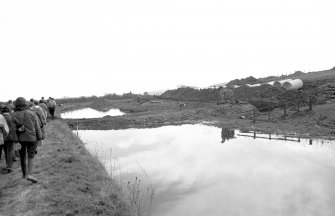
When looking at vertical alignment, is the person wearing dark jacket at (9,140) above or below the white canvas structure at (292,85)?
below

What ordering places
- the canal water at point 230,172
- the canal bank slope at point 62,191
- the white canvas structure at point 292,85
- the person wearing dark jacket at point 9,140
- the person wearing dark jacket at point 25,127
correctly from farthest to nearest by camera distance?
the white canvas structure at point 292,85
the person wearing dark jacket at point 9,140
the canal water at point 230,172
the person wearing dark jacket at point 25,127
the canal bank slope at point 62,191

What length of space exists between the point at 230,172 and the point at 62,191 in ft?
19.2

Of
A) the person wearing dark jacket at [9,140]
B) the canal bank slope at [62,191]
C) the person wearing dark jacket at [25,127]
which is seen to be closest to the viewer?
the canal bank slope at [62,191]

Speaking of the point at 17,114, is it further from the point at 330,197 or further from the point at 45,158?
the point at 330,197

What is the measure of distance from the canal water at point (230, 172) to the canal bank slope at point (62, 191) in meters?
0.99

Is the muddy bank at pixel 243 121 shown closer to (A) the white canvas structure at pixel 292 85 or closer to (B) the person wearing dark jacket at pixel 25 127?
(A) the white canvas structure at pixel 292 85

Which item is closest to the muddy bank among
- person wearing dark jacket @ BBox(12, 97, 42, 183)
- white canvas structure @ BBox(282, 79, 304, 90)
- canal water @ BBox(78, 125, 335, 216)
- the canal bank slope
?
canal water @ BBox(78, 125, 335, 216)

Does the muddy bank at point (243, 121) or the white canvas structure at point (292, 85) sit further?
the white canvas structure at point (292, 85)

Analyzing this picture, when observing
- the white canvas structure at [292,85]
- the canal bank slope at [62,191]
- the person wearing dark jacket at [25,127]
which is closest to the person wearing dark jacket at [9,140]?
the canal bank slope at [62,191]

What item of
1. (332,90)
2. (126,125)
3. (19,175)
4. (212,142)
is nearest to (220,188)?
(19,175)

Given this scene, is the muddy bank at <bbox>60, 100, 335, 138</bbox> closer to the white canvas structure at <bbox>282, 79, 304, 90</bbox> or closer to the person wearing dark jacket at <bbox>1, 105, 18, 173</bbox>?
the white canvas structure at <bbox>282, 79, 304, 90</bbox>

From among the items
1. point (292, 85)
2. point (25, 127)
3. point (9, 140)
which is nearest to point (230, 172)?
point (25, 127)

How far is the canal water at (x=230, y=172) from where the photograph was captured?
25.7ft

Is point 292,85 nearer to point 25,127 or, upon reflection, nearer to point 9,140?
point 9,140
